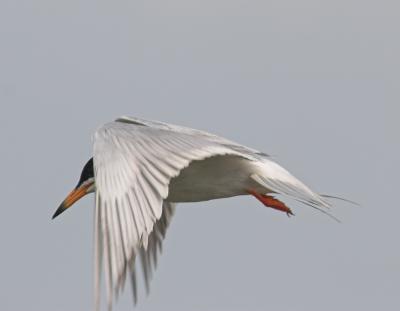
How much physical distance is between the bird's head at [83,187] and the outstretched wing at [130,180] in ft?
6.14

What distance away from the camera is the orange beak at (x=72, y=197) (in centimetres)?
1166

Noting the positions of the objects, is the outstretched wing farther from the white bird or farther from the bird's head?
the bird's head

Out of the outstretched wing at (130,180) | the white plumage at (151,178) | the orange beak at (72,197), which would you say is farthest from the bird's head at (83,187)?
the outstretched wing at (130,180)

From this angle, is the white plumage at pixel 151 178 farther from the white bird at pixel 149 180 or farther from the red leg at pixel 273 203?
the red leg at pixel 273 203

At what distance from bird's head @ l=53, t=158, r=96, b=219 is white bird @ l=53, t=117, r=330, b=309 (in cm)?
1

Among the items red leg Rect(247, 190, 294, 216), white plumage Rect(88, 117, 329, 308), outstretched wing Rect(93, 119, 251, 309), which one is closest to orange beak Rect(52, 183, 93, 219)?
white plumage Rect(88, 117, 329, 308)

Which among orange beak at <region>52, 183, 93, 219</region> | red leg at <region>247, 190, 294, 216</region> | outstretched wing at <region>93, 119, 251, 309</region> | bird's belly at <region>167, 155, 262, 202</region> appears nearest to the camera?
outstretched wing at <region>93, 119, 251, 309</region>

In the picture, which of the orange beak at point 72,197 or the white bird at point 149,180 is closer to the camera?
the white bird at point 149,180

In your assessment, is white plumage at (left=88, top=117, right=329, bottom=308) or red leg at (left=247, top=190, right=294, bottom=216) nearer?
white plumage at (left=88, top=117, right=329, bottom=308)

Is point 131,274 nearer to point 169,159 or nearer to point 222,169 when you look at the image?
point 222,169

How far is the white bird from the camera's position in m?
8.18

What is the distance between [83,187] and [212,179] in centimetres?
151

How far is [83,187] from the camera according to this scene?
11.7 meters

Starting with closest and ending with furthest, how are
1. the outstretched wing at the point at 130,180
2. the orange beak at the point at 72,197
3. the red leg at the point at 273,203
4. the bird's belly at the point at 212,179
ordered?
the outstretched wing at the point at 130,180
the bird's belly at the point at 212,179
the red leg at the point at 273,203
the orange beak at the point at 72,197
